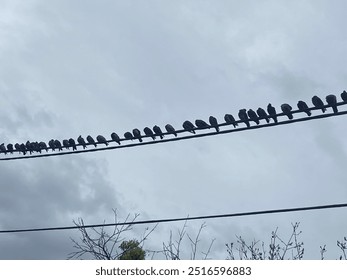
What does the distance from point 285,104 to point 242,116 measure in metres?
1.11

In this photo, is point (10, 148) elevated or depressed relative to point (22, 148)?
elevated

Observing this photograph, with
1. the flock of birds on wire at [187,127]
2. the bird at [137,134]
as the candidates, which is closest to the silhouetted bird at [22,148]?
the flock of birds on wire at [187,127]

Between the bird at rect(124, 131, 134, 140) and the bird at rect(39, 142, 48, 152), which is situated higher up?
the bird at rect(39, 142, 48, 152)

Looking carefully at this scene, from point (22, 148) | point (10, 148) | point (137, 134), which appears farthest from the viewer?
point (10, 148)

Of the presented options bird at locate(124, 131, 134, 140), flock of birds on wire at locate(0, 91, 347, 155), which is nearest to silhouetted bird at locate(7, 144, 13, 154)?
flock of birds on wire at locate(0, 91, 347, 155)

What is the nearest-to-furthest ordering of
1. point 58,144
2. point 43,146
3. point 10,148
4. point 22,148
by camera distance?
point 43,146 < point 22,148 < point 10,148 < point 58,144

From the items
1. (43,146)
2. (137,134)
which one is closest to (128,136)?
(137,134)

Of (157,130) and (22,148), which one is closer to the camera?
(157,130)

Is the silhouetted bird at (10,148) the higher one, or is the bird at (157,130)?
the silhouetted bird at (10,148)

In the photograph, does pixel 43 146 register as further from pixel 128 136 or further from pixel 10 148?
pixel 128 136

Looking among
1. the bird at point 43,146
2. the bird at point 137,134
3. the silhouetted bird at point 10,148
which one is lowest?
the bird at point 137,134

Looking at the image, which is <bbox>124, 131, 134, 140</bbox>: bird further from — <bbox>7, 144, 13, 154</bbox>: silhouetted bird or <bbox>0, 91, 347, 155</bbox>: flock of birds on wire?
<bbox>7, 144, 13, 154</bbox>: silhouetted bird

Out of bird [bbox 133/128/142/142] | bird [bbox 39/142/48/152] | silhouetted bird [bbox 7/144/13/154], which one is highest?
silhouetted bird [bbox 7/144/13/154]

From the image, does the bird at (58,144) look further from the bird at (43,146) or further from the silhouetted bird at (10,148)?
the silhouetted bird at (10,148)
